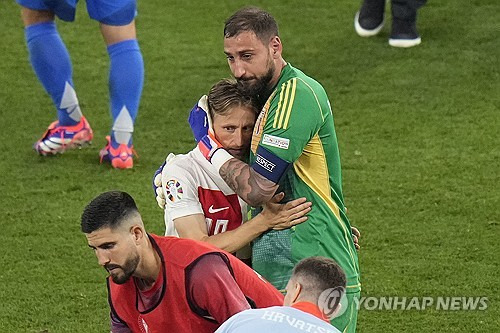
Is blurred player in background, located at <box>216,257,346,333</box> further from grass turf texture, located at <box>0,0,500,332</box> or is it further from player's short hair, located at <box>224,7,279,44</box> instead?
grass turf texture, located at <box>0,0,500,332</box>

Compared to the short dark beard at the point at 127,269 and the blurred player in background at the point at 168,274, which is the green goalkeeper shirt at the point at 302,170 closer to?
the blurred player in background at the point at 168,274

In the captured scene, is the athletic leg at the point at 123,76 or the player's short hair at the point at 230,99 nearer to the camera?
the player's short hair at the point at 230,99

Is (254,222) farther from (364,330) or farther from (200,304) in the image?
(364,330)

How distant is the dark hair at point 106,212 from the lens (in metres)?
3.23

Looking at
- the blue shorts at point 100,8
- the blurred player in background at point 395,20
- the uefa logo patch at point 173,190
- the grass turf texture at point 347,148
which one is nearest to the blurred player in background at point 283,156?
the uefa logo patch at point 173,190

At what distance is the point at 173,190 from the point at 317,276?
0.86 m

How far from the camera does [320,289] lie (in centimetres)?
287

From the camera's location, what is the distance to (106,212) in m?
3.23

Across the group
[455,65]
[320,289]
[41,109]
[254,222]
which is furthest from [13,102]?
[320,289]

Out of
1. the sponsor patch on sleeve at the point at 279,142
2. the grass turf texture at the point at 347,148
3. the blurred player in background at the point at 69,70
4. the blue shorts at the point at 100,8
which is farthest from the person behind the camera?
the blurred player in background at the point at 69,70

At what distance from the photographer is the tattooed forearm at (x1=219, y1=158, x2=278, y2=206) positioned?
3377mm

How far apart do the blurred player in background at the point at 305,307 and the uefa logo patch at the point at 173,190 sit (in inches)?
29.7

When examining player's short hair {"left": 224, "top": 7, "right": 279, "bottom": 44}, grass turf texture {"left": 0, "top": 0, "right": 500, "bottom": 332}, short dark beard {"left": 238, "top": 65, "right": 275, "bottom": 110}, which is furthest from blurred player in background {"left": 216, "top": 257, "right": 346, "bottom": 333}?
grass turf texture {"left": 0, "top": 0, "right": 500, "bottom": 332}

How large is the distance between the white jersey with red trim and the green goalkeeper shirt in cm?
10
